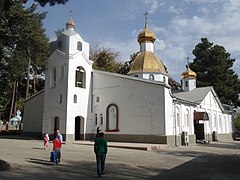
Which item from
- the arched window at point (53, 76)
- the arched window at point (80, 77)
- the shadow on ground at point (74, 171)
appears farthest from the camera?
the arched window at point (53, 76)

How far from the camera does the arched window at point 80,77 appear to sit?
27922mm

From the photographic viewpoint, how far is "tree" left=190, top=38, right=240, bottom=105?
53250 millimetres

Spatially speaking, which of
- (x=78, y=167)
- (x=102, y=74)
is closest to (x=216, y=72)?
(x=102, y=74)

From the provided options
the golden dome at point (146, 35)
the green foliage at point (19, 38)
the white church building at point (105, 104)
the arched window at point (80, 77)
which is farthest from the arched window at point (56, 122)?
the golden dome at point (146, 35)

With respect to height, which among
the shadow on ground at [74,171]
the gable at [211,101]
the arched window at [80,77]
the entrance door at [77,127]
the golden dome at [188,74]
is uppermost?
the golden dome at [188,74]

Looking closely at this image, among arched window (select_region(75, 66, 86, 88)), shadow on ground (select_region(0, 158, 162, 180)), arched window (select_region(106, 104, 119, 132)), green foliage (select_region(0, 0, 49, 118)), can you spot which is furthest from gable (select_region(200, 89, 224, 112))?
shadow on ground (select_region(0, 158, 162, 180))

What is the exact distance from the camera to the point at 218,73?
5441 cm

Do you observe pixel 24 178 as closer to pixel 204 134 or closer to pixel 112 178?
pixel 112 178

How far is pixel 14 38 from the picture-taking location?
21531mm

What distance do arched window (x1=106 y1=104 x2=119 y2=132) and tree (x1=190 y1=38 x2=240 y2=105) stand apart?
31.2 meters

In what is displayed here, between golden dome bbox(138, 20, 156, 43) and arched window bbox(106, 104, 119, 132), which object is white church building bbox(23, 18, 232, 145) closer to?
arched window bbox(106, 104, 119, 132)

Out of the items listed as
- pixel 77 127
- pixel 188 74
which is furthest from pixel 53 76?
pixel 188 74

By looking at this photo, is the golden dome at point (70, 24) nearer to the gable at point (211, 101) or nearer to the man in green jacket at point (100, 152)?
the gable at point (211, 101)

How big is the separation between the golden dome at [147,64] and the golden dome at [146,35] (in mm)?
1930
